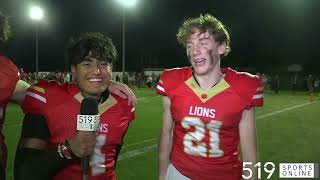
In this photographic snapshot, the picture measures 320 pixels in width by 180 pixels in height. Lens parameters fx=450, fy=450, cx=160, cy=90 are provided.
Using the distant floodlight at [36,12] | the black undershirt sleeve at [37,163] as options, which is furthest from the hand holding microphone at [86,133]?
the distant floodlight at [36,12]

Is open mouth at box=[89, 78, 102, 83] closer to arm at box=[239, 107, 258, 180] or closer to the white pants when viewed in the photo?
the white pants

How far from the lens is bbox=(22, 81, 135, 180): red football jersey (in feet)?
9.58

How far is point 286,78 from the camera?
4250cm

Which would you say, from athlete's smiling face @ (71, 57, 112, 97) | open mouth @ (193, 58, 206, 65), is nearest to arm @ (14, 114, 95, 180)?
athlete's smiling face @ (71, 57, 112, 97)

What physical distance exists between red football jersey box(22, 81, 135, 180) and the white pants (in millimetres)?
392

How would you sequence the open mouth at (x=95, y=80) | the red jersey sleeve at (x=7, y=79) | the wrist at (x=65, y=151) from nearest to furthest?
the wrist at (x=65, y=151) → the red jersey sleeve at (x=7, y=79) → the open mouth at (x=95, y=80)

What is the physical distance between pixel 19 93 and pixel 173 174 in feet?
3.86

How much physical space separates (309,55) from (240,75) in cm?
5756

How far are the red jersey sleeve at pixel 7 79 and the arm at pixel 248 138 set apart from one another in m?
1.49

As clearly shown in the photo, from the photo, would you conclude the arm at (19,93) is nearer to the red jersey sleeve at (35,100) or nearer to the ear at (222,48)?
the red jersey sleeve at (35,100)

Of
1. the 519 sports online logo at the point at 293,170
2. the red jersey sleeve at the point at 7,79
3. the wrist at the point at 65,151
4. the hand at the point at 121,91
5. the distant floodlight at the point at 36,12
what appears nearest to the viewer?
the wrist at the point at 65,151

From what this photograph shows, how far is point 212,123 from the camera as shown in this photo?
9.84ft

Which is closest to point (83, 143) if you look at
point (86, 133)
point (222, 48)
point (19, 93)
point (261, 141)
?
point (86, 133)

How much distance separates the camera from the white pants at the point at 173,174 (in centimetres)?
310
